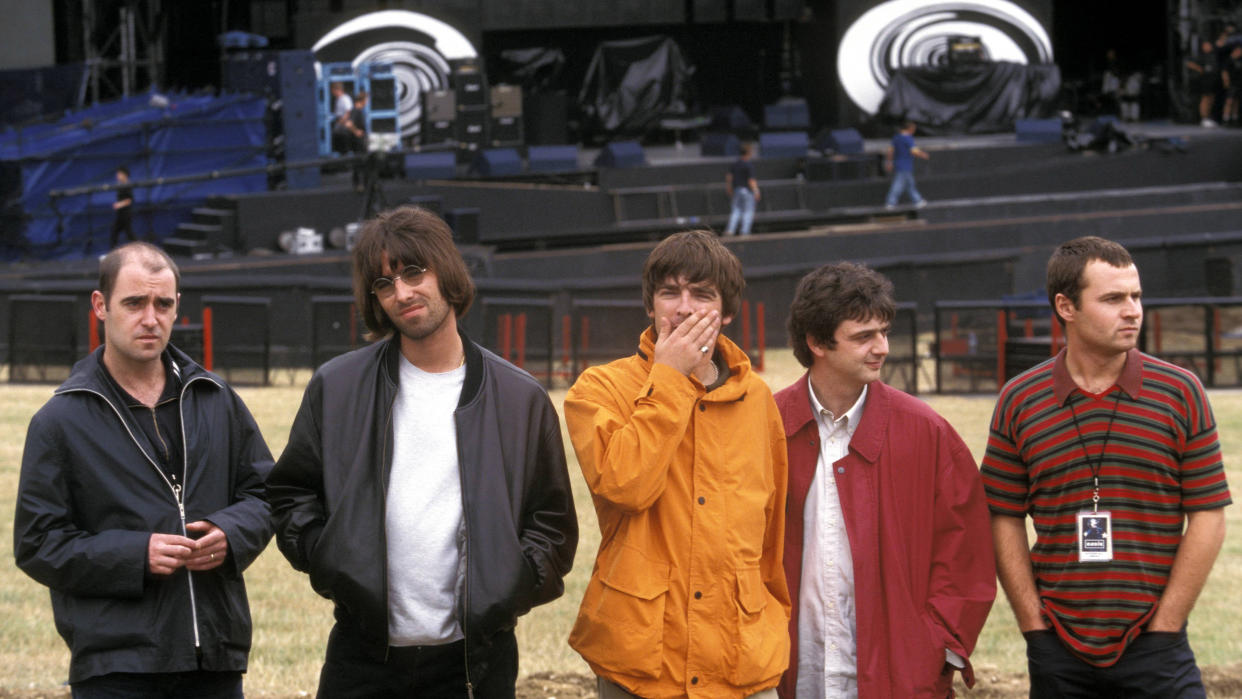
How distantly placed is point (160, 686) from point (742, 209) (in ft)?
72.3

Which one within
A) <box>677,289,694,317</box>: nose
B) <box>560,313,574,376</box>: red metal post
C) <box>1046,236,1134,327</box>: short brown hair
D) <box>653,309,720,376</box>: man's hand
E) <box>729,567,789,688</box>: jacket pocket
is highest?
<box>1046,236,1134,327</box>: short brown hair

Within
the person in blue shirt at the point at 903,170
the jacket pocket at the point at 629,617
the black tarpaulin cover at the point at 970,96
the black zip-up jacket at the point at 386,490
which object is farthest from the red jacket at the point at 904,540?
the black tarpaulin cover at the point at 970,96

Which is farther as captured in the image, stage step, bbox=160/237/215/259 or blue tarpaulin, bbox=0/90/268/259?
blue tarpaulin, bbox=0/90/268/259

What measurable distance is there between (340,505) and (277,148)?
2431cm

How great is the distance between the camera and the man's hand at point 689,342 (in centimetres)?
403

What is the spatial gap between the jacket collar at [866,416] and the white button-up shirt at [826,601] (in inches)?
2.3

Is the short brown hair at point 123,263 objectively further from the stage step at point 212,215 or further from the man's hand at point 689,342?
the stage step at point 212,215

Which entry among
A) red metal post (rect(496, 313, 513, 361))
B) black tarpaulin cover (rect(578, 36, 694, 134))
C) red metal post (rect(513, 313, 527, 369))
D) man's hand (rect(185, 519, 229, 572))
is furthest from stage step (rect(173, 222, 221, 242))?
A: man's hand (rect(185, 519, 229, 572))

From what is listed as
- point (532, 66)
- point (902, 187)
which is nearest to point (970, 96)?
point (902, 187)

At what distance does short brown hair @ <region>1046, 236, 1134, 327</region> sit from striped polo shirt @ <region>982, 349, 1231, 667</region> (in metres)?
0.27

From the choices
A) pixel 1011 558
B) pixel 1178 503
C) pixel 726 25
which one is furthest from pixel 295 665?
pixel 726 25

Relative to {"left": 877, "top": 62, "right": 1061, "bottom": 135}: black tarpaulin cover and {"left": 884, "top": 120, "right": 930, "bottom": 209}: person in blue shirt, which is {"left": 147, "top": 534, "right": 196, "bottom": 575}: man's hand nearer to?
{"left": 884, "top": 120, "right": 930, "bottom": 209}: person in blue shirt

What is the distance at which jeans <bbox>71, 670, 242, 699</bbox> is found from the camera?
4203 mm

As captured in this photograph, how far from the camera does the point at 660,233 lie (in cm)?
2597
